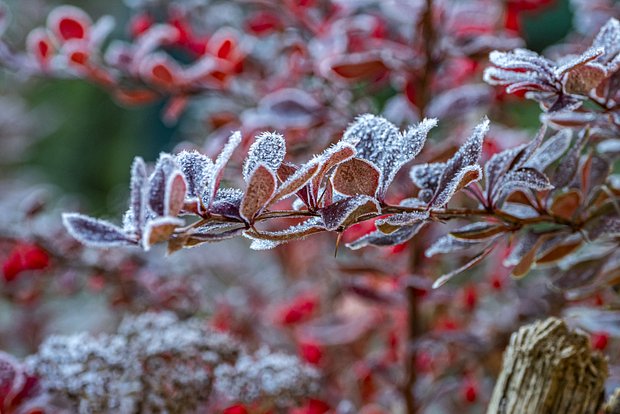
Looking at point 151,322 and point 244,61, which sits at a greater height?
point 244,61

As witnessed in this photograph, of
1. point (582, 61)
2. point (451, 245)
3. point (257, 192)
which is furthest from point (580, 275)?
point (257, 192)

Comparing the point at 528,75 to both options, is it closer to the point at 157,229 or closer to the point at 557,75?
the point at 557,75

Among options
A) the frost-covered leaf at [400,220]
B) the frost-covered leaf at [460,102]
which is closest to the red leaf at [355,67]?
the frost-covered leaf at [460,102]

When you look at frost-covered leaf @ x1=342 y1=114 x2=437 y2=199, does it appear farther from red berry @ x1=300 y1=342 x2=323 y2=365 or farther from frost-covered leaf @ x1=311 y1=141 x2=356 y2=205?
red berry @ x1=300 y1=342 x2=323 y2=365

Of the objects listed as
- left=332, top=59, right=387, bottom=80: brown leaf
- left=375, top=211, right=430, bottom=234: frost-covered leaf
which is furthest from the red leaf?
left=375, top=211, right=430, bottom=234: frost-covered leaf

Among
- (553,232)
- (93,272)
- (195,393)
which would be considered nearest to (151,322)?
(195,393)

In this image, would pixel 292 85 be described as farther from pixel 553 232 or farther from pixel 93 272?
pixel 553 232
